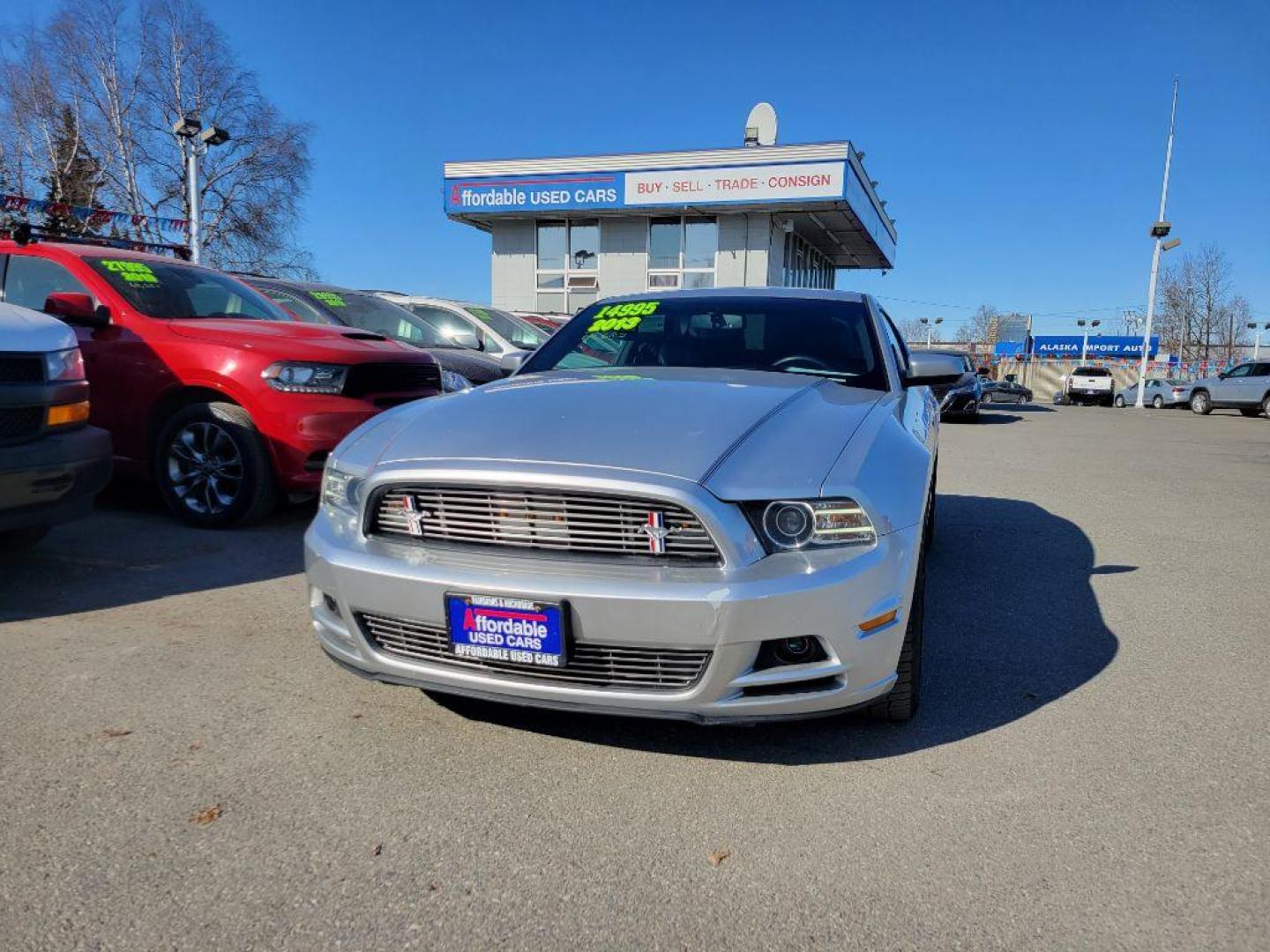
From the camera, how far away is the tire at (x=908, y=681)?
100.0 inches

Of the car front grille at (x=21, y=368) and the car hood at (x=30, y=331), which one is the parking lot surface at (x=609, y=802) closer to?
the car front grille at (x=21, y=368)

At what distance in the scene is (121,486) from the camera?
6.32 m

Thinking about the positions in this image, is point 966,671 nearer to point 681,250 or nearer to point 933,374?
point 933,374

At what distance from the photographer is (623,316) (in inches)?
164

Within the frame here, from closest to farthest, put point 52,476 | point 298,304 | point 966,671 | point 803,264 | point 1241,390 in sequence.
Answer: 1. point 966,671
2. point 52,476
3. point 298,304
4. point 1241,390
5. point 803,264

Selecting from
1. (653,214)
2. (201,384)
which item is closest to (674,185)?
(653,214)

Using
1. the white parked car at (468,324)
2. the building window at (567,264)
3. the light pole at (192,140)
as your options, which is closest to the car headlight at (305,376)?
the white parked car at (468,324)

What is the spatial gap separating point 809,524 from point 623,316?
7.29 ft

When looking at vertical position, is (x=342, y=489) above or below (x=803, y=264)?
below

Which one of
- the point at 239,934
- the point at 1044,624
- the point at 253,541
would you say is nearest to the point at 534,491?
the point at 239,934

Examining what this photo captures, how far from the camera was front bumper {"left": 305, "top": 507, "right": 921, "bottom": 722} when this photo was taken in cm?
211

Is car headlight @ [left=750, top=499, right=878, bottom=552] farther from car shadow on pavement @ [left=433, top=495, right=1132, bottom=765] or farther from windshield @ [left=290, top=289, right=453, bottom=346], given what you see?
windshield @ [left=290, top=289, right=453, bottom=346]

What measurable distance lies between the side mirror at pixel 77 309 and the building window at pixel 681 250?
19974 mm

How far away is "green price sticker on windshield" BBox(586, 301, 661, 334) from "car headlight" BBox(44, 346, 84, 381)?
2546mm
